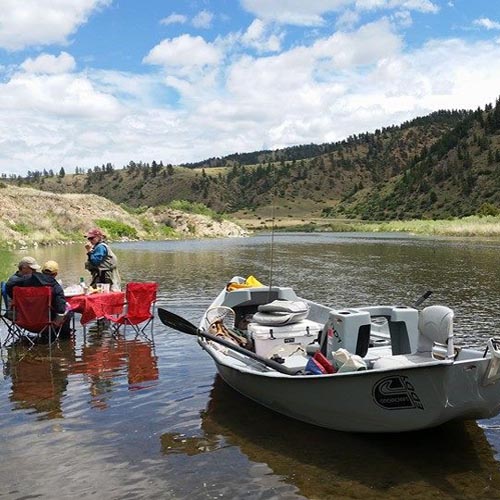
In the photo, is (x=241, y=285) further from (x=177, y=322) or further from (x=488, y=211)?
(x=488, y=211)

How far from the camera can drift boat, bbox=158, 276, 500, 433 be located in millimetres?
6730

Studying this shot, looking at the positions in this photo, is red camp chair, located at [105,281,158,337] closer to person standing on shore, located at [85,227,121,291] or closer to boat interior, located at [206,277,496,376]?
person standing on shore, located at [85,227,121,291]

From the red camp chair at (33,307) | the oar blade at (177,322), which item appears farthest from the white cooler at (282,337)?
the red camp chair at (33,307)

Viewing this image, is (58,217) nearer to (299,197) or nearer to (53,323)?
(53,323)

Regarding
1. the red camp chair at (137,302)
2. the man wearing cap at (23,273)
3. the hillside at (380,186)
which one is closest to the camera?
the man wearing cap at (23,273)

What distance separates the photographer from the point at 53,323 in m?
12.0

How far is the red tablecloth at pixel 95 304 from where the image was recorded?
1311 centimetres

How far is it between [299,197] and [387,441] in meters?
181

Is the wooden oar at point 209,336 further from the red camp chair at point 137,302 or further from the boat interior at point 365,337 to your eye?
the red camp chair at point 137,302

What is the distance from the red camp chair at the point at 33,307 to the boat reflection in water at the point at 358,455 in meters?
4.61

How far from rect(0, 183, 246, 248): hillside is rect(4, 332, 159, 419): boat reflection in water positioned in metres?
38.4

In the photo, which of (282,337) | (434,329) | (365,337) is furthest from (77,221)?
(434,329)

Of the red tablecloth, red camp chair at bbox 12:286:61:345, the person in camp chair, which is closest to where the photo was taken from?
red camp chair at bbox 12:286:61:345

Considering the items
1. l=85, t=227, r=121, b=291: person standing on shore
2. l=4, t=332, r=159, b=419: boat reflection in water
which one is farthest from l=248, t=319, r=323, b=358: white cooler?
l=85, t=227, r=121, b=291: person standing on shore
